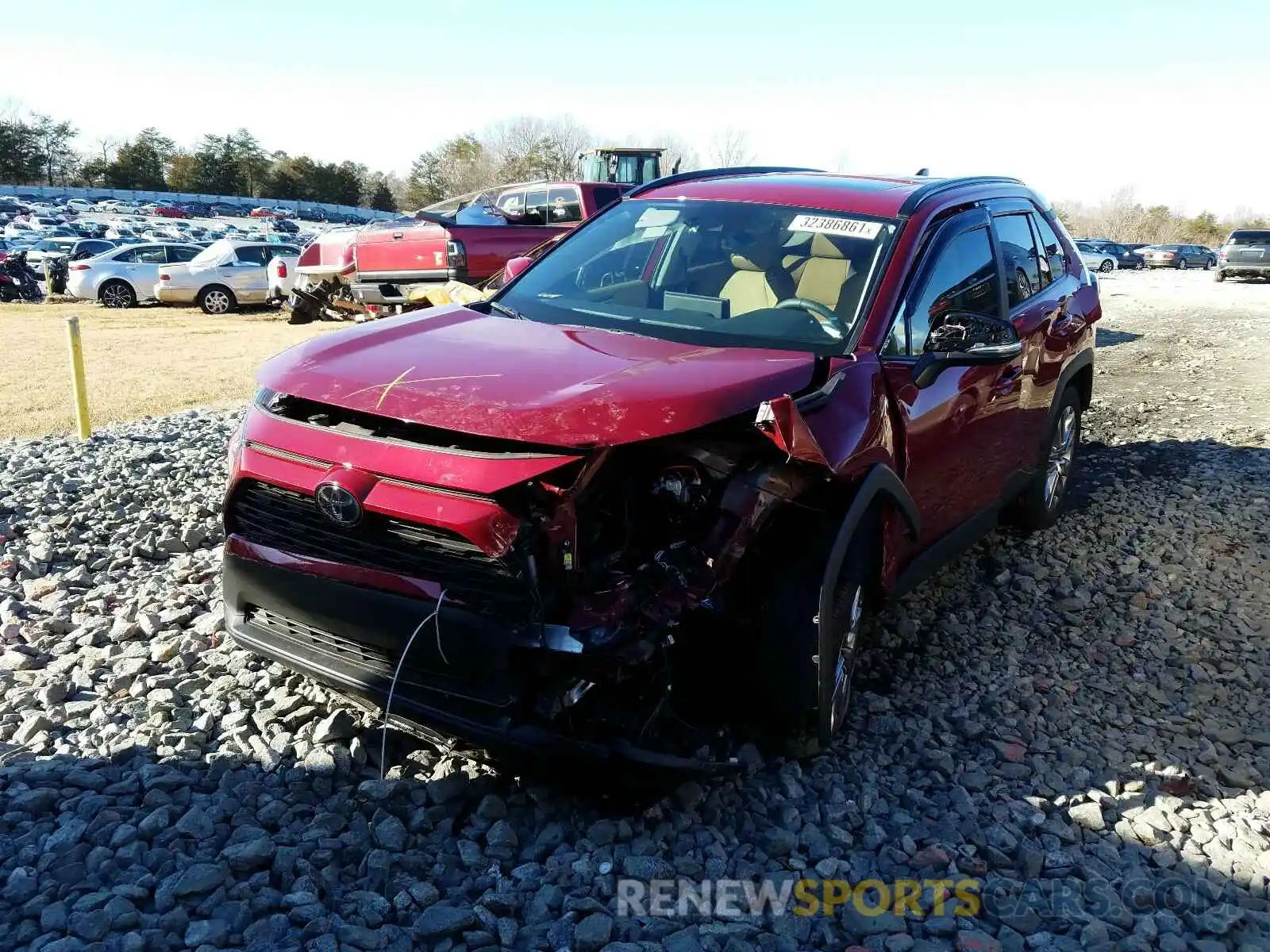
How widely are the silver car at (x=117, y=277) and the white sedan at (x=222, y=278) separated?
996mm

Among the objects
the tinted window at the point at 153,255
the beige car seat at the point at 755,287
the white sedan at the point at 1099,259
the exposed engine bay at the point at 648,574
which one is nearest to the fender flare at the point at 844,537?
the exposed engine bay at the point at 648,574

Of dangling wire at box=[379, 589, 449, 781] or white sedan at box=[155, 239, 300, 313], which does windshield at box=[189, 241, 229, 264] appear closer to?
white sedan at box=[155, 239, 300, 313]

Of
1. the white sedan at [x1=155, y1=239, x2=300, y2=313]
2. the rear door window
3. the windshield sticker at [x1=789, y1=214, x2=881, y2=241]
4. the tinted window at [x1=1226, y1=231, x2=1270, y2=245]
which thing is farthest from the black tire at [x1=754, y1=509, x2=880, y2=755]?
the tinted window at [x1=1226, y1=231, x2=1270, y2=245]

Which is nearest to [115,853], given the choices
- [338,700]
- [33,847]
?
[33,847]

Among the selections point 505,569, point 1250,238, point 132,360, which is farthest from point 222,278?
point 1250,238

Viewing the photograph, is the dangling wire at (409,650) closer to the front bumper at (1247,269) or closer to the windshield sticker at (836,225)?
the windshield sticker at (836,225)

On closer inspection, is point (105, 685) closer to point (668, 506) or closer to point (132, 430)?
point (668, 506)

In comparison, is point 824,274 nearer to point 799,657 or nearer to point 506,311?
point 506,311

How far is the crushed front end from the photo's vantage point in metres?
2.82

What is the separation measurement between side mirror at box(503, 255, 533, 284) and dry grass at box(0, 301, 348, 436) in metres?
5.84

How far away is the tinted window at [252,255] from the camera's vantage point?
22938mm

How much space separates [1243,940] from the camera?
282 centimetres

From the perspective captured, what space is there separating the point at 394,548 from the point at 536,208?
12.0 meters

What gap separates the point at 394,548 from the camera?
296cm
